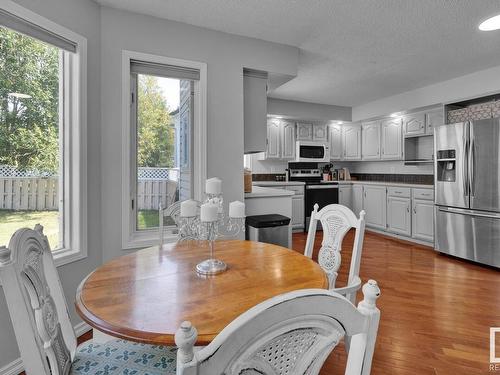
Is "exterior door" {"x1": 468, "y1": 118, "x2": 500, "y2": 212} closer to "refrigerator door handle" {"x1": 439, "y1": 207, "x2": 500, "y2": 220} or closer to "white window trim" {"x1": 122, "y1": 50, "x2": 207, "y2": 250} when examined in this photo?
"refrigerator door handle" {"x1": 439, "y1": 207, "x2": 500, "y2": 220}

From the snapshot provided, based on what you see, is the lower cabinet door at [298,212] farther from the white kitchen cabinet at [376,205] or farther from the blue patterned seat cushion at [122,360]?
the blue patterned seat cushion at [122,360]

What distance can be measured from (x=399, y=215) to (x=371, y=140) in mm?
1659

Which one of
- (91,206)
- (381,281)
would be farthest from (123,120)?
(381,281)

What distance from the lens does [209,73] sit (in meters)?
2.78

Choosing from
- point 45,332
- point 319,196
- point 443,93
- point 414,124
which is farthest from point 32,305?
point 414,124

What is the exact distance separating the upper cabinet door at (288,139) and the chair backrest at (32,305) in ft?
16.0

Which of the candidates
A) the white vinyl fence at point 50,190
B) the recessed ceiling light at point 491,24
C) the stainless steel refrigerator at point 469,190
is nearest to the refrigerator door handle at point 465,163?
the stainless steel refrigerator at point 469,190

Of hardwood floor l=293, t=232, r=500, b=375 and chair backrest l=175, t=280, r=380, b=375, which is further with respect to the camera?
hardwood floor l=293, t=232, r=500, b=375

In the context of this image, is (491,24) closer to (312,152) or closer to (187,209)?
(187,209)

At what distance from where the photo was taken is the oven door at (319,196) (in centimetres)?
560

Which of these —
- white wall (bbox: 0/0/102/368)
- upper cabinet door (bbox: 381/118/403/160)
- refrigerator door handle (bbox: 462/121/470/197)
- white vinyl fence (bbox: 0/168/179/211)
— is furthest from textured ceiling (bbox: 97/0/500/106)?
white vinyl fence (bbox: 0/168/179/211)

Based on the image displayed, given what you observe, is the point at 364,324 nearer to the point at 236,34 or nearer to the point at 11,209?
the point at 11,209

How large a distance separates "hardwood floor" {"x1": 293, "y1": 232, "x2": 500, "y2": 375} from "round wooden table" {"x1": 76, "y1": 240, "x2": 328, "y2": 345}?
89 centimetres

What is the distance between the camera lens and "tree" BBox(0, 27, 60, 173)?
6.19ft
